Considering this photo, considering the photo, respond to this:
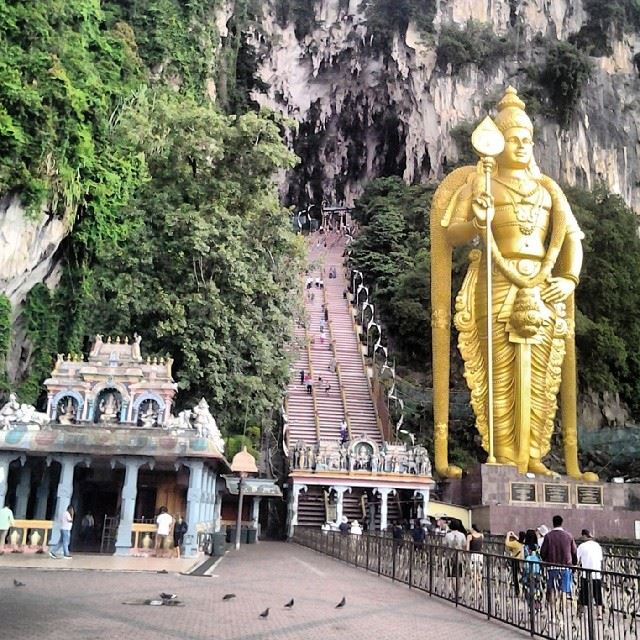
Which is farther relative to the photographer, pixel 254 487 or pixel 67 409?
pixel 254 487

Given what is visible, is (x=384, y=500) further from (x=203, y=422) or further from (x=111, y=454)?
(x=111, y=454)

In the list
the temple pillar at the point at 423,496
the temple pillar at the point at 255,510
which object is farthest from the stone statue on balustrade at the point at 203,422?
the temple pillar at the point at 423,496

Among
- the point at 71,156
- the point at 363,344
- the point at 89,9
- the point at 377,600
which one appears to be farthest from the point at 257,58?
the point at 377,600

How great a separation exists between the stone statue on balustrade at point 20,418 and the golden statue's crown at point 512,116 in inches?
485

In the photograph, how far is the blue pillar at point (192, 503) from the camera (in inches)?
486

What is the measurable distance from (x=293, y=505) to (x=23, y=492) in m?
7.06

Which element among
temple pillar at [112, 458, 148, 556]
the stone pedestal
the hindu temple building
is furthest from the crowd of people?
the stone pedestal

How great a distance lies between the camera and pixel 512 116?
18078mm

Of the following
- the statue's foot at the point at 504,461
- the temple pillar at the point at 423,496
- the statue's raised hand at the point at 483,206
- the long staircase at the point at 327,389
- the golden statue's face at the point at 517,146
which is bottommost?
the temple pillar at the point at 423,496

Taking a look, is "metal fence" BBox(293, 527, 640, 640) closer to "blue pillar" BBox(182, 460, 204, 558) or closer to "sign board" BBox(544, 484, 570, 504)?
"blue pillar" BBox(182, 460, 204, 558)

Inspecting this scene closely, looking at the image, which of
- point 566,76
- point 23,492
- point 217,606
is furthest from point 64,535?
point 566,76

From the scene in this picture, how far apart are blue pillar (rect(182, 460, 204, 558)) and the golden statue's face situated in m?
10.6

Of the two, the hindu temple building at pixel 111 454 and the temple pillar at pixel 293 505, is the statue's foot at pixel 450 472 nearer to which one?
the temple pillar at pixel 293 505

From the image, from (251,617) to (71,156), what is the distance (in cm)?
1224
